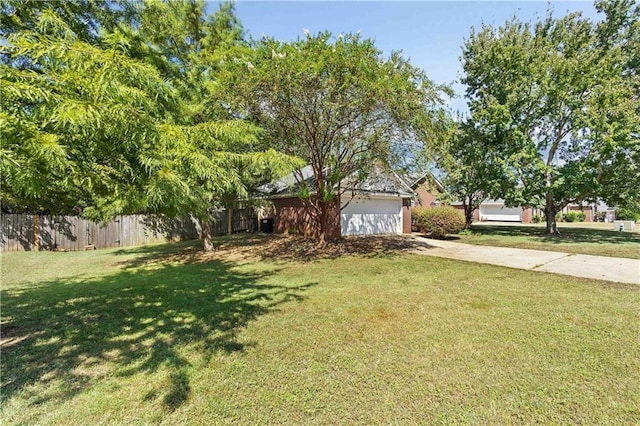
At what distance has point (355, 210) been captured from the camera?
56.9ft

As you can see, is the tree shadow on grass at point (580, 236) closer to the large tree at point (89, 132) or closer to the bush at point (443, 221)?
the bush at point (443, 221)

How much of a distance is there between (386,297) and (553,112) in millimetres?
16181

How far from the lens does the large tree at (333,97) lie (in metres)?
8.42

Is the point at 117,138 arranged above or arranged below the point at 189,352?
above

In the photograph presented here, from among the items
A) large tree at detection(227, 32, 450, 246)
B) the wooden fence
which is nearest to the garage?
large tree at detection(227, 32, 450, 246)

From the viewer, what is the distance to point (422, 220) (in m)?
17.4

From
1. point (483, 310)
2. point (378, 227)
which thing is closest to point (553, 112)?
point (378, 227)

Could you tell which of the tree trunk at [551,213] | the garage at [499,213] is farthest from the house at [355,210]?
the garage at [499,213]

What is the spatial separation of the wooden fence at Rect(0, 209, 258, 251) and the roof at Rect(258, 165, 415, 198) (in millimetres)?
4160

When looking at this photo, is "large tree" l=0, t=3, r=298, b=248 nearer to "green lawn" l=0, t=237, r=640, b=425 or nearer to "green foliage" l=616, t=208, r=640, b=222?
"green lawn" l=0, t=237, r=640, b=425

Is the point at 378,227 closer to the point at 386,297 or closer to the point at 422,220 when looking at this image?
the point at 422,220

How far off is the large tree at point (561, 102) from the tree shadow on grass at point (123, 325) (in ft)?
49.2

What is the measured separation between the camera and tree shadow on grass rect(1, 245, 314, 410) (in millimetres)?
3266

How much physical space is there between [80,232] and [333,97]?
1297 centimetres
